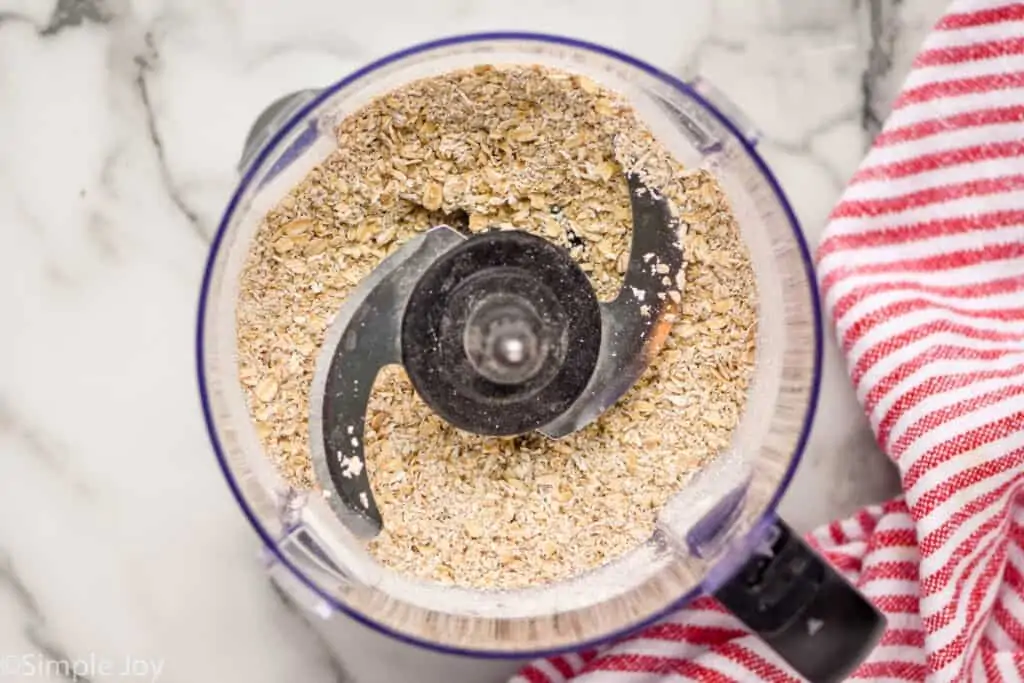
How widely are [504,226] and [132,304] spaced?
271 millimetres

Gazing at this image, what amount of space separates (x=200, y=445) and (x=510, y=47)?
1.11 ft

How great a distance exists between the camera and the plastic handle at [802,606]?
681mm

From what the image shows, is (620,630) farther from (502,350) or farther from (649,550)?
(502,350)

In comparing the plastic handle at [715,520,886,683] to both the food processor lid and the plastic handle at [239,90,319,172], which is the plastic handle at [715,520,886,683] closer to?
the food processor lid

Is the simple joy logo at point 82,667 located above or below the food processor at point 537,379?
below

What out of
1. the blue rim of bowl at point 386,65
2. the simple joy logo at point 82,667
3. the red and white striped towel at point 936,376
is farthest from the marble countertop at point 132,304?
the red and white striped towel at point 936,376

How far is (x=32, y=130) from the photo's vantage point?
813 mm

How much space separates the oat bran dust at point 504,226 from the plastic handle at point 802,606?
0.08 metres

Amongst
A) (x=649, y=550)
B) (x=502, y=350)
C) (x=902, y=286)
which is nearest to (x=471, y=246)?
(x=502, y=350)

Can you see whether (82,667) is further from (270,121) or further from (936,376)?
(936,376)

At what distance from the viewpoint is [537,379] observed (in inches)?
27.2

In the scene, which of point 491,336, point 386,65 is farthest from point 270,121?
point 491,336

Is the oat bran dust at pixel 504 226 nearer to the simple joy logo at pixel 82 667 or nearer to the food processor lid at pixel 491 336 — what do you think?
the food processor lid at pixel 491 336

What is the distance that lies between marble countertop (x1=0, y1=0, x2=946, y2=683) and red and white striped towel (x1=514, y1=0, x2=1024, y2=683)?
0.74 feet
